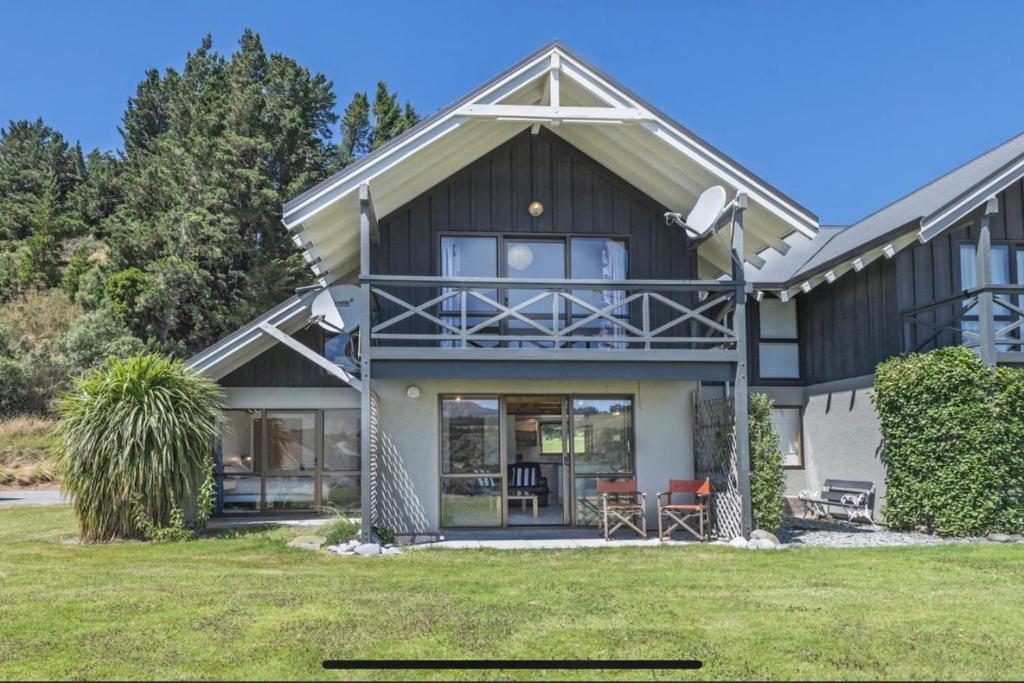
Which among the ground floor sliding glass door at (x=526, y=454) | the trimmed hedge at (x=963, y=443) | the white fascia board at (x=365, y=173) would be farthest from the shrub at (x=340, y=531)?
the trimmed hedge at (x=963, y=443)

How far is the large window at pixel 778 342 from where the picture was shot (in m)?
15.0

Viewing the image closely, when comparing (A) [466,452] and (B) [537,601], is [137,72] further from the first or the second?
(B) [537,601]

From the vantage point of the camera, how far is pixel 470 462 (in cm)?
1147

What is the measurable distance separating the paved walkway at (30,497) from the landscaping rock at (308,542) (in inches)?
323

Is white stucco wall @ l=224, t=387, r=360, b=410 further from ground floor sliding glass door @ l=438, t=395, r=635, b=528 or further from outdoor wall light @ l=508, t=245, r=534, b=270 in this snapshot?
outdoor wall light @ l=508, t=245, r=534, b=270

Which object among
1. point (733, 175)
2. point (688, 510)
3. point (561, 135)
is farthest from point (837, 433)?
point (561, 135)

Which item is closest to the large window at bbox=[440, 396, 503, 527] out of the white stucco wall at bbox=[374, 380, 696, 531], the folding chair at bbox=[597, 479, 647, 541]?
the white stucco wall at bbox=[374, 380, 696, 531]

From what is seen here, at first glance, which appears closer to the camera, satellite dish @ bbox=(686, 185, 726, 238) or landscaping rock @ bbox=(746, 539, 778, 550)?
landscaping rock @ bbox=(746, 539, 778, 550)

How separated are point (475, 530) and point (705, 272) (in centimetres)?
596

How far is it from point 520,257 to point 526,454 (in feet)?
9.43

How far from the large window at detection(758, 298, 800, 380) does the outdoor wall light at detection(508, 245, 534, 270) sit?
5514 millimetres

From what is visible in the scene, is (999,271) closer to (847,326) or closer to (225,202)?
(847,326)

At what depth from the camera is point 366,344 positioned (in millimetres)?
9930

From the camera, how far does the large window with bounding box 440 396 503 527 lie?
11.4 meters
